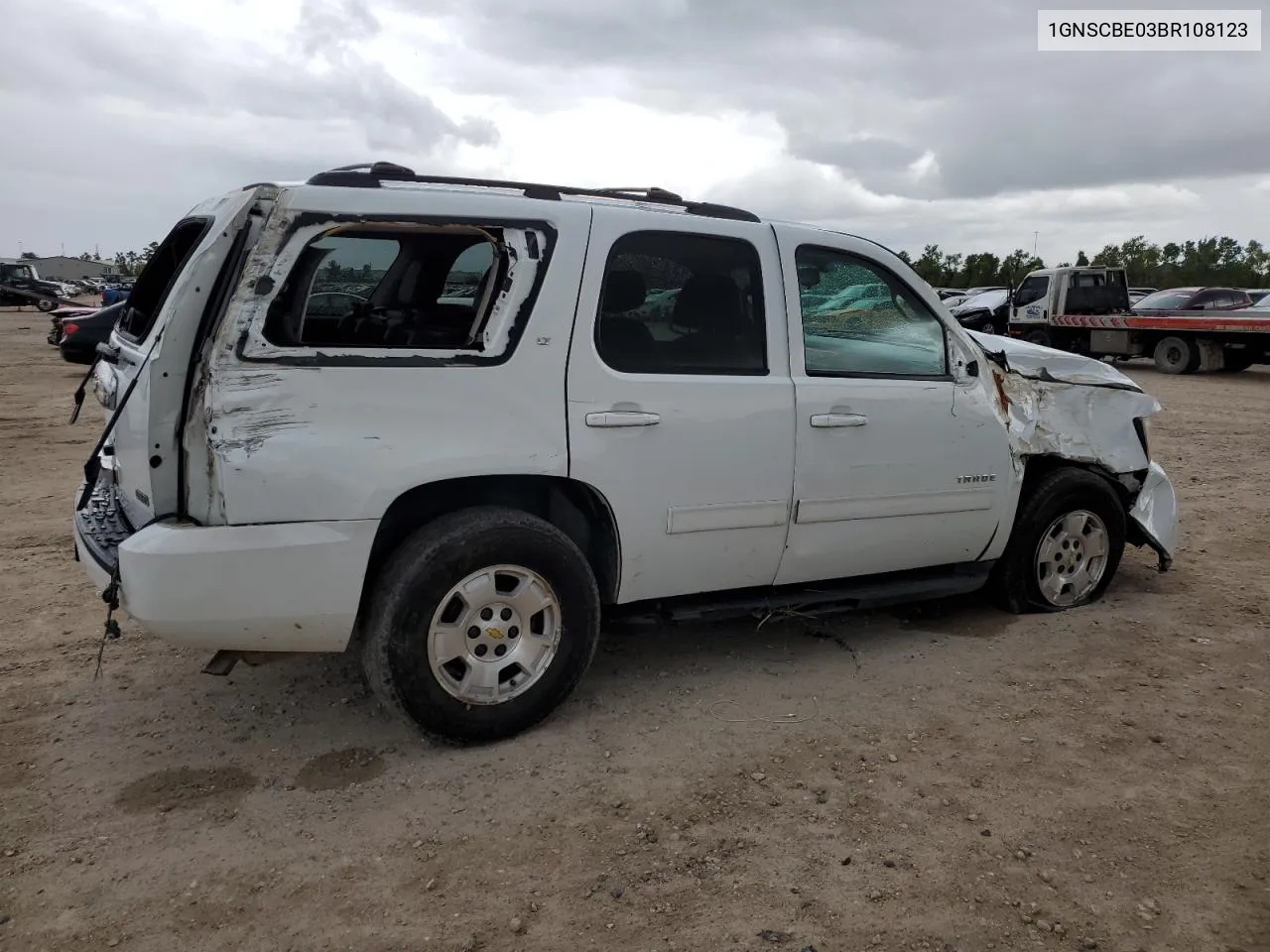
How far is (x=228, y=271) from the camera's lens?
3.03m

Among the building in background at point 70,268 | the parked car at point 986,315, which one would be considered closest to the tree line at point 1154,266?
the parked car at point 986,315

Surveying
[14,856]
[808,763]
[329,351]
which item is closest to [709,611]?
[808,763]

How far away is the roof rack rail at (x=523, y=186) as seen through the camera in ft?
10.6

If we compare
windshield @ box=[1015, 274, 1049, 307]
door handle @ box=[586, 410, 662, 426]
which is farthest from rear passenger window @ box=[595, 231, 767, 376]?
windshield @ box=[1015, 274, 1049, 307]

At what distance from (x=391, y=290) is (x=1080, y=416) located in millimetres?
3273

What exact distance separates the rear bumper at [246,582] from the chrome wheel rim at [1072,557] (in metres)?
3.28

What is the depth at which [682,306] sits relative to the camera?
3.68 metres

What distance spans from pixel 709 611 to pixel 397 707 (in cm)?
125

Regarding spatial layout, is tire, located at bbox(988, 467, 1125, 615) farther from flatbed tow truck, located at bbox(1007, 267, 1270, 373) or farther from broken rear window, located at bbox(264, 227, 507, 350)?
flatbed tow truck, located at bbox(1007, 267, 1270, 373)

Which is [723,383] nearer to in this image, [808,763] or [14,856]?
[808,763]

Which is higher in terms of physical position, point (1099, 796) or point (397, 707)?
point (397, 707)

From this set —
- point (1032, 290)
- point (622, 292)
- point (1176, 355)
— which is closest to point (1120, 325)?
point (1176, 355)

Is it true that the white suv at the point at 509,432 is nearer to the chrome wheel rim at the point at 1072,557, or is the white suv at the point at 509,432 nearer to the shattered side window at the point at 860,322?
the shattered side window at the point at 860,322

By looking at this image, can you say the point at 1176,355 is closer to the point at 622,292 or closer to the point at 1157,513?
the point at 1157,513
